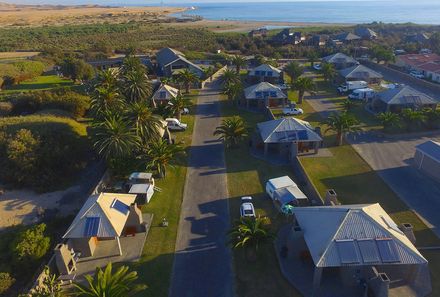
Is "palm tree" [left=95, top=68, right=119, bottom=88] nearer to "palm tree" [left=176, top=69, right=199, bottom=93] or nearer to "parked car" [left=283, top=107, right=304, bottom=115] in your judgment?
"palm tree" [left=176, top=69, right=199, bottom=93]

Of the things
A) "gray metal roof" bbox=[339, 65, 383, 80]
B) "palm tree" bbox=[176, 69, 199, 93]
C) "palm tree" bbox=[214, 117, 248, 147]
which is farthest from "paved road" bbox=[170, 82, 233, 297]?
"gray metal roof" bbox=[339, 65, 383, 80]

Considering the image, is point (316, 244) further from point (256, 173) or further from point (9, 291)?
point (9, 291)

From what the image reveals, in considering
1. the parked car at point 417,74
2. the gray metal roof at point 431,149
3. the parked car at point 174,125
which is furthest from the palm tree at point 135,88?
the parked car at point 417,74

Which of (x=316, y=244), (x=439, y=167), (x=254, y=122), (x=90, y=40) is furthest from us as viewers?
(x=90, y=40)

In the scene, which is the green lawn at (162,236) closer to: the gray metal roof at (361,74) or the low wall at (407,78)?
the gray metal roof at (361,74)

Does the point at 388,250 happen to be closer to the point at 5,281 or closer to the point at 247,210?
the point at 247,210

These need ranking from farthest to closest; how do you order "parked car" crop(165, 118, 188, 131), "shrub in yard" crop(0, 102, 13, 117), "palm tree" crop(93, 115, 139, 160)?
"shrub in yard" crop(0, 102, 13, 117) < "parked car" crop(165, 118, 188, 131) < "palm tree" crop(93, 115, 139, 160)

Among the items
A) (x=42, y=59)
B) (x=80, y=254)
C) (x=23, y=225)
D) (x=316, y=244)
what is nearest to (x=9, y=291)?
(x=80, y=254)
